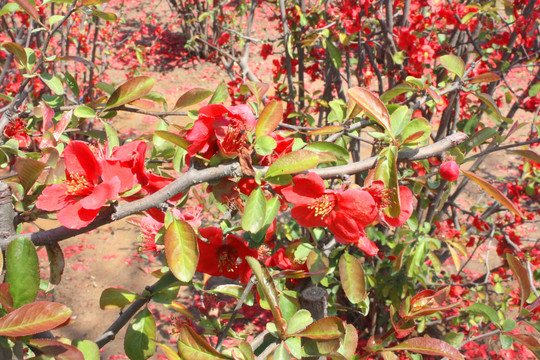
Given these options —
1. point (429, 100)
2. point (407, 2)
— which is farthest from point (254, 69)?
point (429, 100)

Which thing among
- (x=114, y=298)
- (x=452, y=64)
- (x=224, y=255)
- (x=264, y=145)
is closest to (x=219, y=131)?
(x=264, y=145)

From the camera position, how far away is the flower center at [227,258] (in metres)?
0.79

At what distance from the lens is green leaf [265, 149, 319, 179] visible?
601 mm

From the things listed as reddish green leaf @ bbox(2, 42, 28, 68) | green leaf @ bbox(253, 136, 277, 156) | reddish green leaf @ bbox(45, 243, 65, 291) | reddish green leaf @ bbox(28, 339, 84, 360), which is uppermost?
reddish green leaf @ bbox(2, 42, 28, 68)

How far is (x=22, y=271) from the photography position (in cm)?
55

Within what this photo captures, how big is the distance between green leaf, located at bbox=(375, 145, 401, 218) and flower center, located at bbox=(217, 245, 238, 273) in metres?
0.31

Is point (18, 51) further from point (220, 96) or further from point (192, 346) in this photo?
point (192, 346)

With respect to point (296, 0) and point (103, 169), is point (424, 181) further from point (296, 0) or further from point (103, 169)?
point (296, 0)

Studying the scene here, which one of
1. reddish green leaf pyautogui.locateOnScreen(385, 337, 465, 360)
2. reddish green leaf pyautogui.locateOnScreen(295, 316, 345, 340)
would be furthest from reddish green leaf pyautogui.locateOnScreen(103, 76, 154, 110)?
reddish green leaf pyautogui.locateOnScreen(385, 337, 465, 360)

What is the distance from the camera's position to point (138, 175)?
65 centimetres

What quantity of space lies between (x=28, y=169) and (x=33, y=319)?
0.69ft

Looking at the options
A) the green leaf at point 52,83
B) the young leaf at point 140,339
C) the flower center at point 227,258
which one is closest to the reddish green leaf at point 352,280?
the flower center at point 227,258

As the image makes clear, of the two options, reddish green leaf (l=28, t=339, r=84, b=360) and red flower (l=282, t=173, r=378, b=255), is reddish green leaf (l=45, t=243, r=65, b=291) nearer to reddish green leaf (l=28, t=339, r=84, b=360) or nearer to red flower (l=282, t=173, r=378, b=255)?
reddish green leaf (l=28, t=339, r=84, b=360)

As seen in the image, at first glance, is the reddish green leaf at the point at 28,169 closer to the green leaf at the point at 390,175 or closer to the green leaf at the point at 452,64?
the green leaf at the point at 390,175
